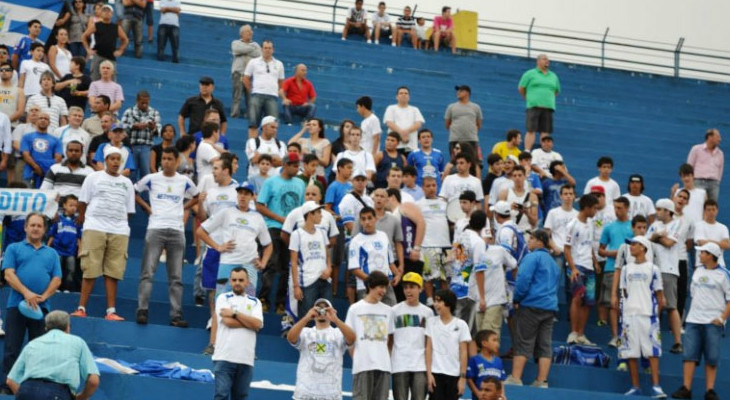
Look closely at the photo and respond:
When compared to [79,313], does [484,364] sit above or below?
below

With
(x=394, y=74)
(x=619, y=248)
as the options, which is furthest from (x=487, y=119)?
(x=619, y=248)

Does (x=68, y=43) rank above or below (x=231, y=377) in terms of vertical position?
above

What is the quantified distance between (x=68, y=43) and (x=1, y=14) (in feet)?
5.64

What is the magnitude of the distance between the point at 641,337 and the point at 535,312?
120 centimetres

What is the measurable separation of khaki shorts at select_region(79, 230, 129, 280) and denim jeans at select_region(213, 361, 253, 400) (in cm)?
241

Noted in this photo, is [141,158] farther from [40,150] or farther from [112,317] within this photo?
[112,317]

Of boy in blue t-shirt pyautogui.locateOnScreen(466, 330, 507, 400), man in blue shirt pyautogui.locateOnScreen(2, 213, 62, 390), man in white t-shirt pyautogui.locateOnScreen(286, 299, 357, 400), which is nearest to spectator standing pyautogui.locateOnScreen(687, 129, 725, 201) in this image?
boy in blue t-shirt pyautogui.locateOnScreen(466, 330, 507, 400)

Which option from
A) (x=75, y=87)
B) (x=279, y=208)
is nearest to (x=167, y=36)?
(x=75, y=87)

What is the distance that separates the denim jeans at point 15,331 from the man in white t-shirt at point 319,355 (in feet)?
7.48

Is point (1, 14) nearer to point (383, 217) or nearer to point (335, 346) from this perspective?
point (383, 217)

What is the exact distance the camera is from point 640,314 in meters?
14.6

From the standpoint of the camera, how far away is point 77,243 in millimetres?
14453

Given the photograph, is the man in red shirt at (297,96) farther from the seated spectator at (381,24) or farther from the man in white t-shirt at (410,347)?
the seated spectator at (381,24)

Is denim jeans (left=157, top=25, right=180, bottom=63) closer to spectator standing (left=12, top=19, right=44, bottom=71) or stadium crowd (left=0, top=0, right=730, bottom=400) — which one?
spectator standing (left=12, top=19, right=44, bottom=71)
